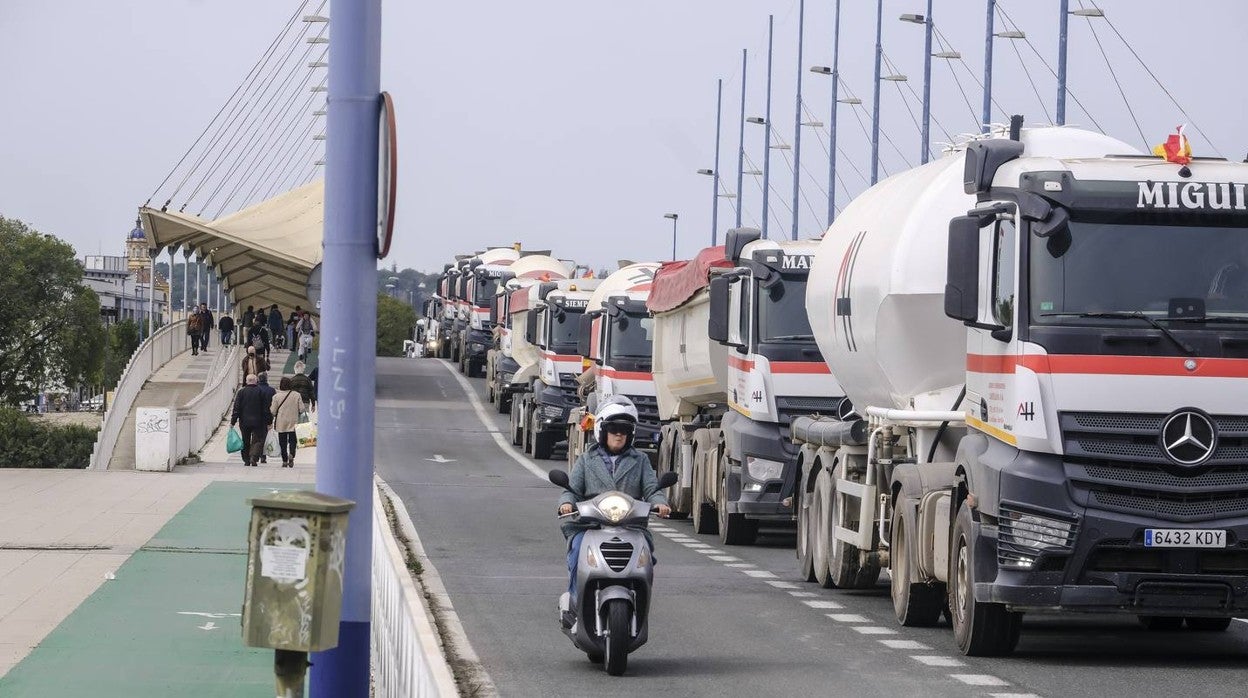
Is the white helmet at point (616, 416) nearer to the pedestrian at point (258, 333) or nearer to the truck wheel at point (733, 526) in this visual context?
the truck wheel at point (733, 526)

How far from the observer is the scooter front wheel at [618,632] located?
12.5 meters

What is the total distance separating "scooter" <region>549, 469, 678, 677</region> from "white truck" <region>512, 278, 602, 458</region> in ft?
95.9

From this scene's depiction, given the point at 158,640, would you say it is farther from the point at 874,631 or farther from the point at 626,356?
the point at 626,356

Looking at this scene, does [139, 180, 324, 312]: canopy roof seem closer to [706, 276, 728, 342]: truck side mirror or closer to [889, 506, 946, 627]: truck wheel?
[706, 276, 728, 342]: truck side mirror

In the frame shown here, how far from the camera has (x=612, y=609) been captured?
40.9 ft

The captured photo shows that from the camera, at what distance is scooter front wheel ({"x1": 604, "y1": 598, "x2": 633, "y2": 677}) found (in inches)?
491

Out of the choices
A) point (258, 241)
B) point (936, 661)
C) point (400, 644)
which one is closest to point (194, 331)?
point (258, 241)

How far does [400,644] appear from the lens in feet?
33.3

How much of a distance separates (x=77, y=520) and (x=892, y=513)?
37.3 feet

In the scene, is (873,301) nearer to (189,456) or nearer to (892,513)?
(892,513)

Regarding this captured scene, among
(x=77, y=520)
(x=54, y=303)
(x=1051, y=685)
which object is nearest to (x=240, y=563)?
(x=77, y=520)

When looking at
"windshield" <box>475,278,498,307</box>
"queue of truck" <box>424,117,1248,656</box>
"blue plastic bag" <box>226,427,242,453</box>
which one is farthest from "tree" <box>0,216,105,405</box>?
"queue of truck" <box>424,117,1248,656</box>

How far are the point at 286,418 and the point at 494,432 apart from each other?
16996mm

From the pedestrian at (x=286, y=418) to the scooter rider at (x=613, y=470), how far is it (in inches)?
896
